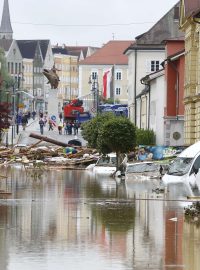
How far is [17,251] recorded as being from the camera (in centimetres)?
2000

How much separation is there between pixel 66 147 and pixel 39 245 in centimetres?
6144

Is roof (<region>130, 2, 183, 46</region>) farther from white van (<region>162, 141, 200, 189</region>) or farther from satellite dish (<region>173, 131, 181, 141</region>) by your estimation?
white van (<region>162, 141, 200, 189</region>)

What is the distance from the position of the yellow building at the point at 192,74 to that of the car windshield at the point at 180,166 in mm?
14154

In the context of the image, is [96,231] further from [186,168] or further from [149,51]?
[149,51]

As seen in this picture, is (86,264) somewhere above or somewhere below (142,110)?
below

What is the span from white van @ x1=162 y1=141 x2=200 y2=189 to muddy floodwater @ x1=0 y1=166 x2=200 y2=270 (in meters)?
4.06

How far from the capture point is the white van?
44.2 m

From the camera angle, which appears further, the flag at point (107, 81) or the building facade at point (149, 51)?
the flag at point (107, 81)

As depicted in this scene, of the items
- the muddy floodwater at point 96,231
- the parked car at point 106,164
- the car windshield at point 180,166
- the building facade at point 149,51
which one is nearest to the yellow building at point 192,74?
the parked car at point 106,164

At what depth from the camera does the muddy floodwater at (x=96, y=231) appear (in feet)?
61.7

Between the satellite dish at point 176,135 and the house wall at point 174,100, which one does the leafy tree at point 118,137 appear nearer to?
the house wall at point 174,100

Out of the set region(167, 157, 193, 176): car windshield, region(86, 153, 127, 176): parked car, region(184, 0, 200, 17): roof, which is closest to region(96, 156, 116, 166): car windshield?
region(86, 153, 127, 176): parked car

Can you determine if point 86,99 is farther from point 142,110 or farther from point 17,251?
point 17,251

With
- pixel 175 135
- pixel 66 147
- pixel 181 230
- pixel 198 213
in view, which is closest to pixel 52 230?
pixel 181 230
